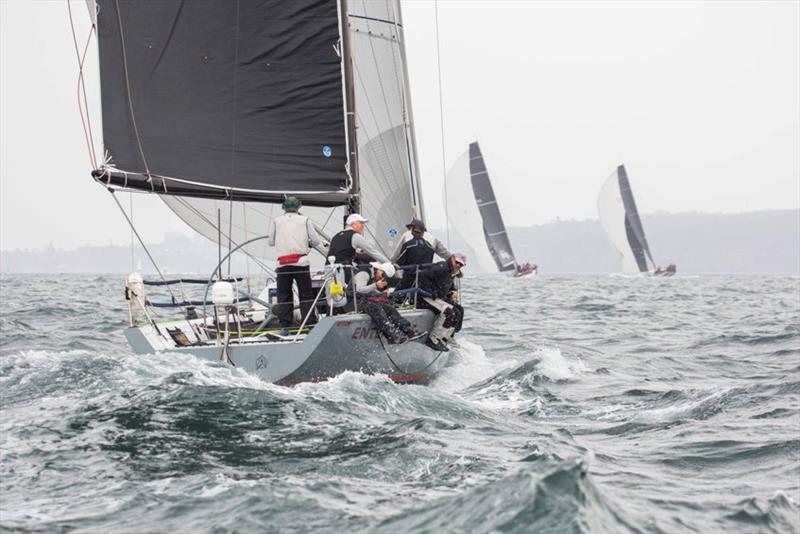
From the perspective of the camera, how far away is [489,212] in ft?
235

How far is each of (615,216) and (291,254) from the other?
75791mm

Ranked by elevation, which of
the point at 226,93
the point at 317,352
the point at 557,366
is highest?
the point at 226,93

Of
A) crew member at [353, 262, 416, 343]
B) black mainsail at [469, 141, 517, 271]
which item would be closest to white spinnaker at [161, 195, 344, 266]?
crew member at [353, 262, 416, 343]

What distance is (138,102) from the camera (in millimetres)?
11164

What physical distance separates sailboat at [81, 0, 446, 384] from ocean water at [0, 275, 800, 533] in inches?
30.5

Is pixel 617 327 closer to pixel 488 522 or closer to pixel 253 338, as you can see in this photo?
pixel 253 338

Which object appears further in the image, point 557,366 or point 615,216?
point 615,216

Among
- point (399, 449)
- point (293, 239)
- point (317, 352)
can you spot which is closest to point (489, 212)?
point (293, 239)

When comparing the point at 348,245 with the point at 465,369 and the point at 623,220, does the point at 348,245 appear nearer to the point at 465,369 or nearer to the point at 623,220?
the point at 465,369

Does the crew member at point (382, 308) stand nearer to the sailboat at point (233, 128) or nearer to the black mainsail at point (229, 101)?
the sailboat at point (233, 128)

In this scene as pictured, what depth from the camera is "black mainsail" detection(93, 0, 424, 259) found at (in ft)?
36.4

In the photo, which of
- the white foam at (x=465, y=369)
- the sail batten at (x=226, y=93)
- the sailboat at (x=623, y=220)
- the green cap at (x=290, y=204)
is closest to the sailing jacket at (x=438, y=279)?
the white foam at (x=465, y=369)

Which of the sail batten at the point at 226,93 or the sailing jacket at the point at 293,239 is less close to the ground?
the sail batten at the point at 226,93

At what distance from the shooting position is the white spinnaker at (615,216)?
8156 centimetres
